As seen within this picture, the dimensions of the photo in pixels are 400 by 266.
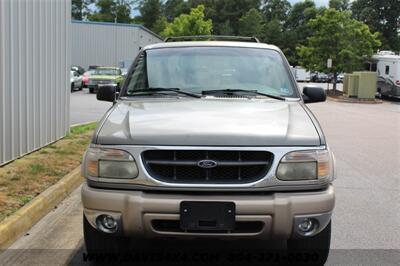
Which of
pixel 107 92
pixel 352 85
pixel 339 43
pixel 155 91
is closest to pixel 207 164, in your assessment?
pixel 155 91

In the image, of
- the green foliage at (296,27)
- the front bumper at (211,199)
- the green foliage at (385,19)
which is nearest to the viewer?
the front bumper at (211,199)

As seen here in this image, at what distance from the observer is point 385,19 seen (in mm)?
77625

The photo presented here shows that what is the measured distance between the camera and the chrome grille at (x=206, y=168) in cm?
373

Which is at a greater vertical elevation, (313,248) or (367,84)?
(367,84)

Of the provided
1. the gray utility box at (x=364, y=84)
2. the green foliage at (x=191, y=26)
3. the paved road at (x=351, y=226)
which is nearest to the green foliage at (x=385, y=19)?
the green foliage at (x=191, y=26)

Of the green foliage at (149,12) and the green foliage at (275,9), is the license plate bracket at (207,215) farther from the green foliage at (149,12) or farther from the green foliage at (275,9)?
→ the green foliage at (275,9)

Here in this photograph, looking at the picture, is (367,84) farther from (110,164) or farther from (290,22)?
(290,22)

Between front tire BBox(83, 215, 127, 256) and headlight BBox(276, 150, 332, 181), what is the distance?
1345 mm

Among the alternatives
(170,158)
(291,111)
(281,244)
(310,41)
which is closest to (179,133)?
(170,158)

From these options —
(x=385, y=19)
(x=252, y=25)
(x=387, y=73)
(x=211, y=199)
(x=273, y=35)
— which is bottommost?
(x=211, y=199)

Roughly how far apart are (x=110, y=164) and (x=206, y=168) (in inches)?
26.7

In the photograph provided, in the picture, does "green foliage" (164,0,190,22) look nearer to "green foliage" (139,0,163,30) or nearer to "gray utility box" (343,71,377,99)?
"green foliage" (139,0,163,30)

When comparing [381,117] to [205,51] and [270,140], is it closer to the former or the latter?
[205,51]

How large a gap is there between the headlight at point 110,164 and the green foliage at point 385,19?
77.8m
